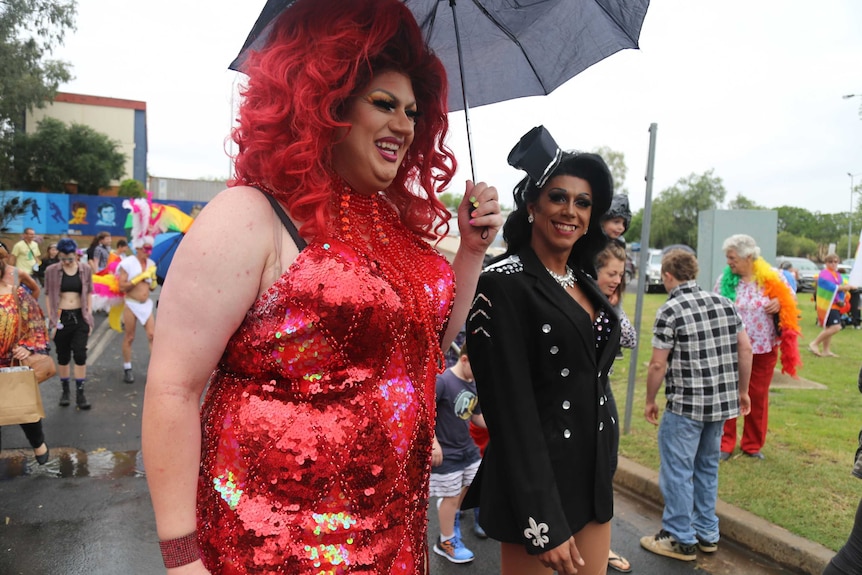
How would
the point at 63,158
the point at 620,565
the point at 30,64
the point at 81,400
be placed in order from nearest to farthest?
the point at 620,565, the point at 81,400, the point at 30,64, the point at 63,158

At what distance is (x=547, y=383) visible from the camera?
Result: 87.6 inches

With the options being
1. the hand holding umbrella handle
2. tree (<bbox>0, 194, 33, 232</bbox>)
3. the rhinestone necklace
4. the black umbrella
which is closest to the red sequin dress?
the hand holding umbrella handle

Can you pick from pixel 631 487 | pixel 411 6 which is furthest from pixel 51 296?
pixel 411 6

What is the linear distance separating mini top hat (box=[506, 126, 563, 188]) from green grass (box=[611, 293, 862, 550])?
333cm

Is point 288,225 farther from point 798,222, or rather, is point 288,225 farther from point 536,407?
point 798,222

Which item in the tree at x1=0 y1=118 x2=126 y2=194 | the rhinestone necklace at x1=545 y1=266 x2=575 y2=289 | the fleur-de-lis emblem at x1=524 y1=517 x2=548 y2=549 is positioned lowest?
the fleur-de-lis emblem at x1=524 y1=517 x2=548 y2=549

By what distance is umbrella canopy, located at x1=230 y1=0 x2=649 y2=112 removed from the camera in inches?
81.7

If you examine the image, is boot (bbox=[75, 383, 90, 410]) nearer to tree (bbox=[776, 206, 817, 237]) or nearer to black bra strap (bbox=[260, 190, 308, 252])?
black bra strap (bbox=[260, 190, 308, 252])

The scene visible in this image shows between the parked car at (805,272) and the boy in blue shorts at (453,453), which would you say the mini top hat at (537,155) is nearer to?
the boy in blue shorts at (453,453)

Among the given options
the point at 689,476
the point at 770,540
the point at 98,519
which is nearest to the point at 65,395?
the point at 98,519

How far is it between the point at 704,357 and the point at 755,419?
1793mm

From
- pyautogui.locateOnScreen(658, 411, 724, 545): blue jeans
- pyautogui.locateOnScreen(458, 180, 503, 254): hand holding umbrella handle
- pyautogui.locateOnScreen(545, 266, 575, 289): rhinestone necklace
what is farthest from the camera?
Result: pyautogui.locateOnScreen(658, 411, 724, 545): blue jeans

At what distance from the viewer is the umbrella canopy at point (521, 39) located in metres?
2.08

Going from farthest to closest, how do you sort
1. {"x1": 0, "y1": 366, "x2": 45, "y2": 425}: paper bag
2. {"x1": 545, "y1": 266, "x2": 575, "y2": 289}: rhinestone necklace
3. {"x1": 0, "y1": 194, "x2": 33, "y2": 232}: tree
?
{"x1": 0, "y1": 194, "x2": 33, "y2": 232}: tree < {"x1": 0, "y1": 366, "x2": 45, "y2": 425}: paper bag < {"x1": 545, "y1": 266, "x2": 575, "y2": 289}: rhinestone necklace
